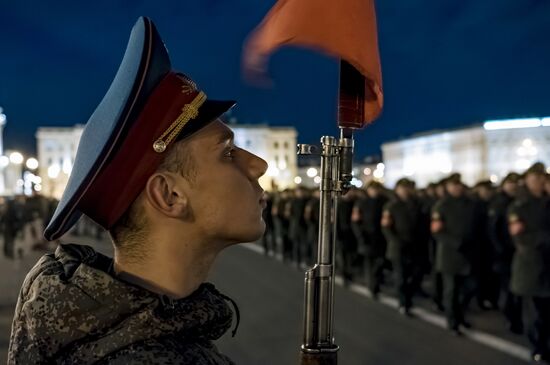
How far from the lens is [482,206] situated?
9.30 meters

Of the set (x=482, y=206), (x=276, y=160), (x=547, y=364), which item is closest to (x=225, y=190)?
(x=547, y=364)

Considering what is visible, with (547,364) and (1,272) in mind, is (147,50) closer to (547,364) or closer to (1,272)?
(547,364)

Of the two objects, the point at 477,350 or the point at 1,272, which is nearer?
the point at 477,350

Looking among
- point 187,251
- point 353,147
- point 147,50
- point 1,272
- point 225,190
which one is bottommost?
point 1,272

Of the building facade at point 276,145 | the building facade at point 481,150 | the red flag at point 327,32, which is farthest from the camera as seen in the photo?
the building facade at point 276,145

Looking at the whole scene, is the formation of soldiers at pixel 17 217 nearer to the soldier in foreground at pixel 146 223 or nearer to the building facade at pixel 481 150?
the soldier in foreground at pixel 146 223

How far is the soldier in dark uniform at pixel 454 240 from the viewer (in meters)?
8.23

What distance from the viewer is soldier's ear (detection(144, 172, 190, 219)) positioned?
1.24 meters

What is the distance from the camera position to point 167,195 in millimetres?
1257

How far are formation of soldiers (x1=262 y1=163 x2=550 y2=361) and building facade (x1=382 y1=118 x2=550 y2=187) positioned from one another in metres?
69.7

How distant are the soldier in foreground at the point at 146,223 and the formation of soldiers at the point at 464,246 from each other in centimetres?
591

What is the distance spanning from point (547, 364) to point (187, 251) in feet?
20.2

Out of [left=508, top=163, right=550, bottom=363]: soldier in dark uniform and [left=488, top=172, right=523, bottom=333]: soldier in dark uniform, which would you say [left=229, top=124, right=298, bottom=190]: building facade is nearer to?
[left=488, top=172, right=523, bottom=333]: soldier in dark uniform

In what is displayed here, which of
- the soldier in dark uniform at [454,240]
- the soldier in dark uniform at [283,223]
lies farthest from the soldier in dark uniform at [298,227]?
the soldier in dark uniform at [454,240]
